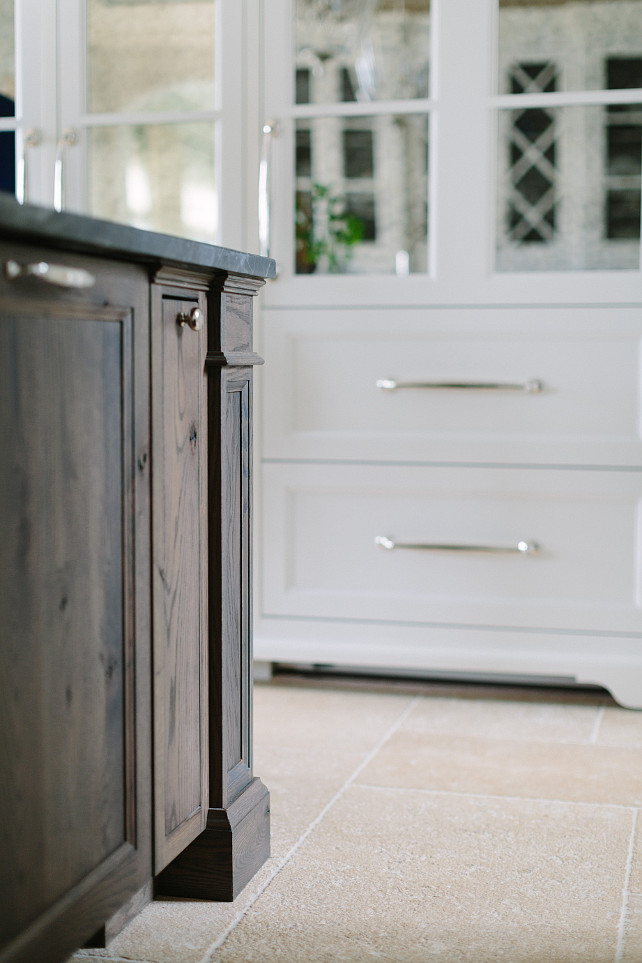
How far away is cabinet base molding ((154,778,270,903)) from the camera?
1.41 meters

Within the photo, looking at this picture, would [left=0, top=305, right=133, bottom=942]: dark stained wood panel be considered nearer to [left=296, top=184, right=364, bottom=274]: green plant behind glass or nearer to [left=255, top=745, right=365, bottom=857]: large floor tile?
[left=255, top=745, right=365, bottom=857]: large floor tile

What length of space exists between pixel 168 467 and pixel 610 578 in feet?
4.43

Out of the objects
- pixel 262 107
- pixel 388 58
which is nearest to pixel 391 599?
pixel 262 107

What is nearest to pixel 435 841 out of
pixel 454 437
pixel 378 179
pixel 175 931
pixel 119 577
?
pixel 175 931

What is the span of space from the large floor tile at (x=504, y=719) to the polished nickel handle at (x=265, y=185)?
105 cm

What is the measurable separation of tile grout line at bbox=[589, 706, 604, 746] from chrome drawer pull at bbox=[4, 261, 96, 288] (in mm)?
1509

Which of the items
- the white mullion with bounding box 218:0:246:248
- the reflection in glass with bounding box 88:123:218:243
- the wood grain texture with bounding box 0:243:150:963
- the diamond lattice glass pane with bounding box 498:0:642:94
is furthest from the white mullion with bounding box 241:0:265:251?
the wood grain texture with bounding box 0:243:150:963

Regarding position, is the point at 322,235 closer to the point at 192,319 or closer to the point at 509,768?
the point at 509,768

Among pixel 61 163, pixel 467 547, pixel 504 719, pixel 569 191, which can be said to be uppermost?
pixel 569 191

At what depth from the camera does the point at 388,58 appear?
3238mm

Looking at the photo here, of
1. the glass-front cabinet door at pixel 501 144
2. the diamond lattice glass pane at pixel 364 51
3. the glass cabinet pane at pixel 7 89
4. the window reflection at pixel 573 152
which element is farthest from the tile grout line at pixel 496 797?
the window reflection at pixel 573 152

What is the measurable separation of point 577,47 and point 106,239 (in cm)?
289

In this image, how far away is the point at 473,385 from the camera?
2350mm

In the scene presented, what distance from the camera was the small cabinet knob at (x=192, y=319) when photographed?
4.15 ft
